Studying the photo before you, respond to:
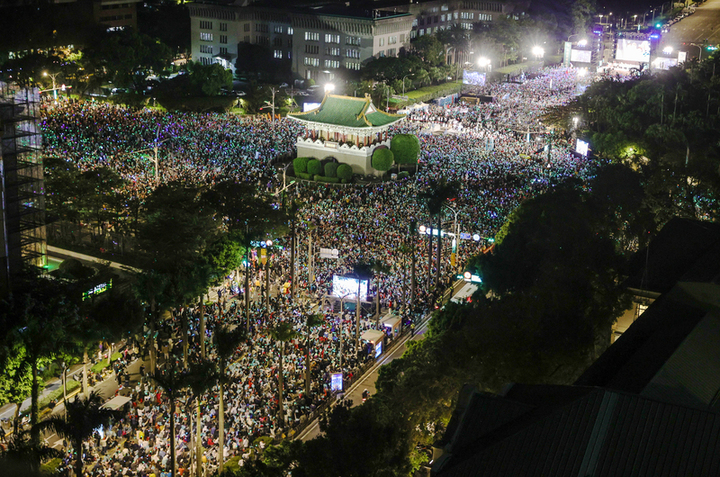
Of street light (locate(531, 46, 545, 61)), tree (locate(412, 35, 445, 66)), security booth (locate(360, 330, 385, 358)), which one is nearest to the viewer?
security booth (locate(360, 330, 385, 358))

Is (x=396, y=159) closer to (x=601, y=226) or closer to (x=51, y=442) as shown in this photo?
(x=601, y=226)

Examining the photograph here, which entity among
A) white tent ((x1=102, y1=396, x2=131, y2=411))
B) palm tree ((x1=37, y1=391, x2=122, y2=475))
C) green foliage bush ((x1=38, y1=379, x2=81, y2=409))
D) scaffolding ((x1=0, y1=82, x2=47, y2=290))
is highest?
scaffolding ((x1=0, y1=82, x2=47, y2=290))

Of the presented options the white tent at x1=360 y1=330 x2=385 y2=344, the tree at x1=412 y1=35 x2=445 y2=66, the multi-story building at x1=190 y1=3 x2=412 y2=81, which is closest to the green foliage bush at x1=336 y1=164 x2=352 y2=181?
the white tent at x1=360 y1=330 x2=385 y2=344

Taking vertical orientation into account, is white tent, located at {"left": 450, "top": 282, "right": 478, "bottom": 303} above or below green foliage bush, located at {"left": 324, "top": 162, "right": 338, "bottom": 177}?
below

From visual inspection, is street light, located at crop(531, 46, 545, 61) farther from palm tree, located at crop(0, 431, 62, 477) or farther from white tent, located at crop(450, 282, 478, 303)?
palm tree, located at crop(0, 431, 62, 477)

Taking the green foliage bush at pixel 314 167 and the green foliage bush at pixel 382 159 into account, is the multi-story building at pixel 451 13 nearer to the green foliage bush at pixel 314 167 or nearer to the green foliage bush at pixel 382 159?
the green foliage bush at pixel 382 159

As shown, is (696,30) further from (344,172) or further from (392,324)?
(392,324)

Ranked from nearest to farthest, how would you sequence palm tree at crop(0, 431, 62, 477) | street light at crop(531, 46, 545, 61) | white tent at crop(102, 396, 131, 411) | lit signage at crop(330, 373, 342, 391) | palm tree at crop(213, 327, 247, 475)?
palm tree at crop(0, 431, 62, 477) < palm tree at crop(213, 327, 247, 475) < white tent at crop(102, 396, 131, 411) < lit signage at crop(330, 373, 342, 391) < street light at crop(531, 46, 545, 61)
